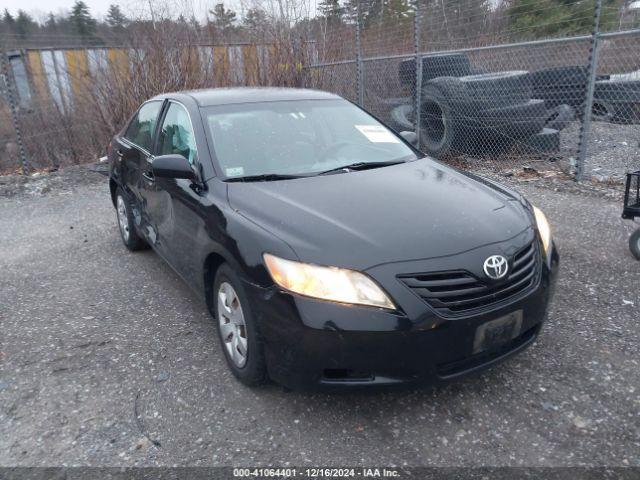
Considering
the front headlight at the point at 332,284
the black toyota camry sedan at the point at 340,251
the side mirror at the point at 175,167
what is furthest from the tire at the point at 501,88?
the front headlight at the point at 332,284

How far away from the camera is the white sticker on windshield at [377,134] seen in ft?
12.6

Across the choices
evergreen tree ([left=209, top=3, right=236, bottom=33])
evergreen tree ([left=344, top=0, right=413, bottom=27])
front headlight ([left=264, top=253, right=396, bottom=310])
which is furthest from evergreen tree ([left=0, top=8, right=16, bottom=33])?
front headlight ([left=264, top=253, right=396, bottom=310])

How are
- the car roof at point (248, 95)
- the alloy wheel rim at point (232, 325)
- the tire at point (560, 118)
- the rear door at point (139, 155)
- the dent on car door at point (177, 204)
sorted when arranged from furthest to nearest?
the tire at point (560, 118) < the rear door at point (139, 155) < the car roof at point (248, 95) < the dent on car door at point (177, 204) < the alloy wheel rim at point (232, 325)

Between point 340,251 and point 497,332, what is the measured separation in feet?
2.72

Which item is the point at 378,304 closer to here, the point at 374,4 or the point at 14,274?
the point at 14,274

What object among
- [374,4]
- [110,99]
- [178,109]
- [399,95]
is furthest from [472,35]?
[110,99]

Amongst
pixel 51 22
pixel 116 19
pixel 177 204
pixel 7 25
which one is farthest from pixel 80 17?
pixel 177 204

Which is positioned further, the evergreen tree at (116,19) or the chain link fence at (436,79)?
the evergreen tree at (116,19)

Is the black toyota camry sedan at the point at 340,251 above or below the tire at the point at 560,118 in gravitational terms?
above

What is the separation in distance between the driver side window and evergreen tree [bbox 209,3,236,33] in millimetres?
7593

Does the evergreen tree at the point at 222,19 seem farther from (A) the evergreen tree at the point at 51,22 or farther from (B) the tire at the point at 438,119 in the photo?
(A) the evergreen tree at the point at 51,22

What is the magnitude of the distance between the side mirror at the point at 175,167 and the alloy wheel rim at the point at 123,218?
210cm

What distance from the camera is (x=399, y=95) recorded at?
959cm

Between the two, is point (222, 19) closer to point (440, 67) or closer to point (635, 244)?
point (440, 67)
